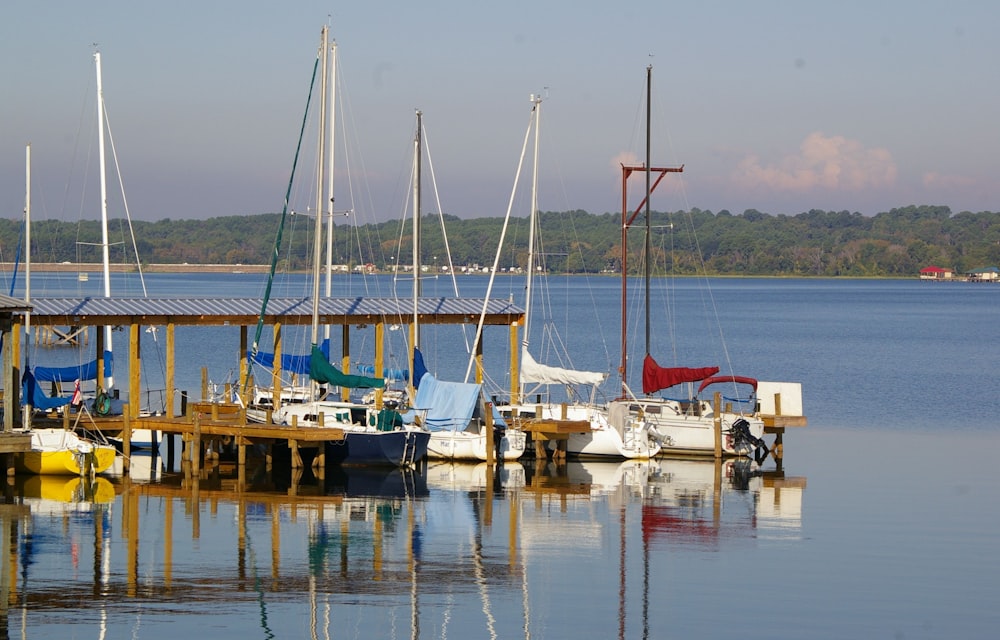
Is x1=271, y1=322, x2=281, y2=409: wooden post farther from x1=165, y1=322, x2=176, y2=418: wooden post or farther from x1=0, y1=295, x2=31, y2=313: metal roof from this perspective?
x1=0, y1=295, x2=31, y2=313: metal roof

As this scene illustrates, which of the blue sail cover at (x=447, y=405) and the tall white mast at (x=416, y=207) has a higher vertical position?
the tall white mast at (x=416, y=207)

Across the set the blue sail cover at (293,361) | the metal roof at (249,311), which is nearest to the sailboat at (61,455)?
the metal roof at (249,311)

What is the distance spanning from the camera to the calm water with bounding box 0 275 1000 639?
21.8 metres

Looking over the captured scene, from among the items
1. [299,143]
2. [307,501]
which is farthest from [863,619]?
[299,143]

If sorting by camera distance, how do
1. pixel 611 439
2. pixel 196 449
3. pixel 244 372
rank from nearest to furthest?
pixel 196 449 < pixel 611 439 < pixel 244 372

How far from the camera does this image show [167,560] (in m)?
25.2

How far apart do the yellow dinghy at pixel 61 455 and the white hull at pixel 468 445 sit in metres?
8.59

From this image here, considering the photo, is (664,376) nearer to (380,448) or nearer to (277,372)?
(380,448)

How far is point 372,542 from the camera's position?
89.7 ft

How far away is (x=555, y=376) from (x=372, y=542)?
15496 mm

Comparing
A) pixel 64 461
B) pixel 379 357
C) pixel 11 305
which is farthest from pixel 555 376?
pixel 11 305

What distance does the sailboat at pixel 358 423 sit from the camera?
1438 inches

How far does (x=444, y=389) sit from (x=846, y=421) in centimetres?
2027

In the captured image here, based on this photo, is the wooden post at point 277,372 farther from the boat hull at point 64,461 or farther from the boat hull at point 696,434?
the boat hull at point 696,434
